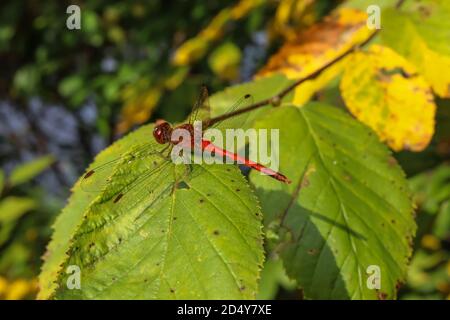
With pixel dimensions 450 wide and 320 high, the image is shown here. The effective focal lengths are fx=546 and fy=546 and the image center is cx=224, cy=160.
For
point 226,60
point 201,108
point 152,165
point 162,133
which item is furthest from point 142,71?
point 152,165

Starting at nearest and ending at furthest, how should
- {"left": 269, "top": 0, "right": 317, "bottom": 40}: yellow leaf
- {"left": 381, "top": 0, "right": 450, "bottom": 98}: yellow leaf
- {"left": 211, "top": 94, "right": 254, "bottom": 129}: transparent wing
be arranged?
{"left": 211, "top": 94, "right": 254, "bottom": 129}: transparent wing, {"left": 381, "top": 0, "right": 450, "bottom": 98}: yellow leaf, {"left": 269, "top": 0, "right": 317, "bottom": 40}: yellow leaf

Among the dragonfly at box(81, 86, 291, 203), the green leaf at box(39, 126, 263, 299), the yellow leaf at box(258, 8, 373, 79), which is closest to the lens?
the green leaf at box(39, 126, 263, 299)

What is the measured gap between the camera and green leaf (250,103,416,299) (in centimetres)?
99

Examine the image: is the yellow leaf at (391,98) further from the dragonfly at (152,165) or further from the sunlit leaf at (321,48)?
the dragonfly at (152,165)

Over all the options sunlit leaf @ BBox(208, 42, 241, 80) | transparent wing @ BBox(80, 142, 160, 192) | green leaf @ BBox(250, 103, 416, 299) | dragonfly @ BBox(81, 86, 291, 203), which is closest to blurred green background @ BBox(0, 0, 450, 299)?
sunlit leaf @ BBox(208, 42, 241, 80)

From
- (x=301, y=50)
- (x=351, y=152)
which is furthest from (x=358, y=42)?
(x=351, y=152)

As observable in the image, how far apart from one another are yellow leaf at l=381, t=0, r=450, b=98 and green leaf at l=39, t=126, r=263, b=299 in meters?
0.63

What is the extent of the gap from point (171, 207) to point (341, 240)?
1.17 feet

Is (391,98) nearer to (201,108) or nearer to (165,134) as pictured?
(201,108)

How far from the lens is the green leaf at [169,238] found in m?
0.71

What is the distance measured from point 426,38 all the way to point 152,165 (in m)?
0.77

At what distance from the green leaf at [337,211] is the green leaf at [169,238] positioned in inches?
8.7

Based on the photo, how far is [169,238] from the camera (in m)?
0.76

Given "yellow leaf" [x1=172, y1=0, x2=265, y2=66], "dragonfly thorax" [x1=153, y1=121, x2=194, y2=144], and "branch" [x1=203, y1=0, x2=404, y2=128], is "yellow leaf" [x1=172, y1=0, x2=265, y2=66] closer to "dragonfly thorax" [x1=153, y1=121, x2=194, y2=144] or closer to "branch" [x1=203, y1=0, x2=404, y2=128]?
"branch" [x1=203, y1=0, x2=404, y2=128]
